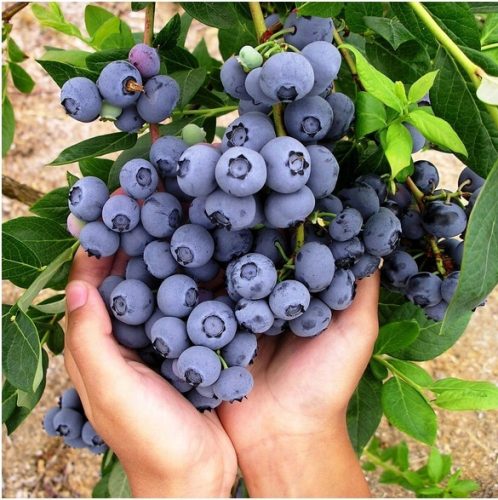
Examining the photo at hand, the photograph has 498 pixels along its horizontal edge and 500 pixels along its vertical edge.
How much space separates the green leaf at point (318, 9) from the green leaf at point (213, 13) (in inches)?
7.1

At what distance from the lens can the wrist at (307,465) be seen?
114 cm

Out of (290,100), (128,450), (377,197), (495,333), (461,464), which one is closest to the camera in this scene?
(290,100)

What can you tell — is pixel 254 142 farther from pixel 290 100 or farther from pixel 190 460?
pixel 190 460

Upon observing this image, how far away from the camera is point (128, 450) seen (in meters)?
1.01

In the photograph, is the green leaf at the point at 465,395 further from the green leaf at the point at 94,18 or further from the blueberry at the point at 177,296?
the green leaf at the point at 94,18

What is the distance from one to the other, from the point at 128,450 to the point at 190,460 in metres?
0.10

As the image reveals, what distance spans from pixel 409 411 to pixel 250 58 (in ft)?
1.98

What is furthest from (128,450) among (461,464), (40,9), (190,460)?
(461,464)

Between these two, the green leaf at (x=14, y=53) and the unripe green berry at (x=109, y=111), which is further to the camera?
the green leaf at (x=14, y=53)

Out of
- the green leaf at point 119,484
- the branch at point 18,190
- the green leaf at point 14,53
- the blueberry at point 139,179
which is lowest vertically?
the green leaf at point 119,484

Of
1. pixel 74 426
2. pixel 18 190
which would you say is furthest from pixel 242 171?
pixel 18 190

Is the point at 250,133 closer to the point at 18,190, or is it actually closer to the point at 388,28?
the point at 388,28

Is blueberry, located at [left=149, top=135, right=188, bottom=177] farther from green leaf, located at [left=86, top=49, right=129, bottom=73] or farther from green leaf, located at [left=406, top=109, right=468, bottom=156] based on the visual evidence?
green leaf, located at [left=406, top=109, right=468, bottom=156]

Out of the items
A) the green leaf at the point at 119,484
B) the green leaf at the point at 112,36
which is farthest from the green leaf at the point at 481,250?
the green leaf at the point at 119,484
